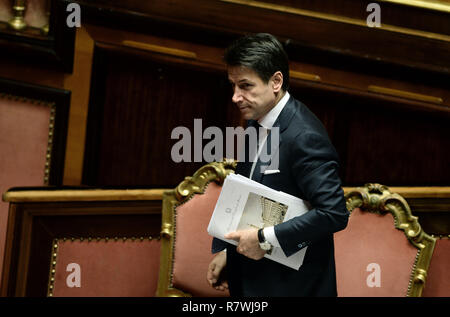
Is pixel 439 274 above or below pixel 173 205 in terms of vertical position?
below

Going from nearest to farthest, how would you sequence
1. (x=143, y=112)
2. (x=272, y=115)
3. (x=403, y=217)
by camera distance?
(x=272, y=115) → (x=403, y=217) → (x=143, y=112)

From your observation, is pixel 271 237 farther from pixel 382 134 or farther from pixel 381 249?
pixel 382 134

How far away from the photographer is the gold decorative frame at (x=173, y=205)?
2.05 metres

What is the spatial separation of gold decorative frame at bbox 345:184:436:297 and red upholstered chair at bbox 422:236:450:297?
0.23 feet

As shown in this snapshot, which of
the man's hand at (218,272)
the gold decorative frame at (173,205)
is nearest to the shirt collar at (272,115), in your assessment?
the man's hand at (218,272)

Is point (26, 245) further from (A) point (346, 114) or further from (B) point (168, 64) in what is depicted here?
(A) point (346, 114)

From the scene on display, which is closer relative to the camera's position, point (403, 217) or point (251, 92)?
point (251, 92)

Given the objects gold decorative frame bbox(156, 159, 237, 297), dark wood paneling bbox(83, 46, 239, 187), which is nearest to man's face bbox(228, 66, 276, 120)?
gold decorative frame bbox(156, 159, 237, 297)

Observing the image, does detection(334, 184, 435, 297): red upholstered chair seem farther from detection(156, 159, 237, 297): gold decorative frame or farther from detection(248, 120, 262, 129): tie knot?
detection(248, 120, 262, 129): tie knot

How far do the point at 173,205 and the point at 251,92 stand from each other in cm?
77

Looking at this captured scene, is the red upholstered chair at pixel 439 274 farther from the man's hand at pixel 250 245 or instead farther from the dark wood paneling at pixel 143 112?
the man's hand at pixel 250 245

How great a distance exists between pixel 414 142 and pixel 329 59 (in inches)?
15.2

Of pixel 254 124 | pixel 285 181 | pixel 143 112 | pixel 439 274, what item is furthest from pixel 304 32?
pixel 285 181

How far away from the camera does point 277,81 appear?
138 cm
